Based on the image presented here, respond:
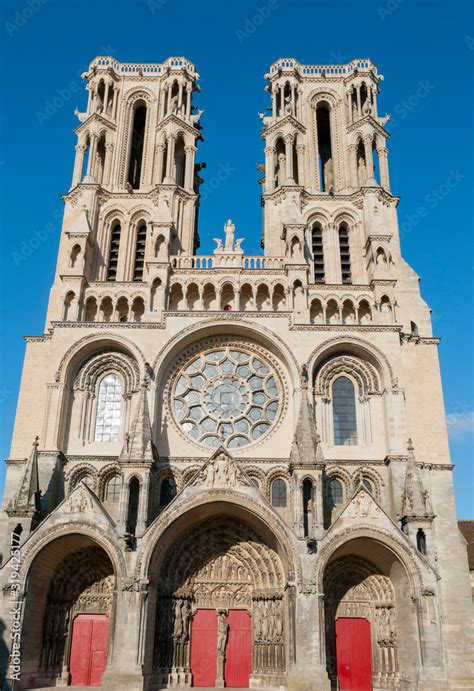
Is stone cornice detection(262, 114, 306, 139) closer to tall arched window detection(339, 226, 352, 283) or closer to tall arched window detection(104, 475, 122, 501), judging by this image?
tall arched window detection(339, 226, 352, 283)

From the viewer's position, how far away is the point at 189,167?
3209 cm

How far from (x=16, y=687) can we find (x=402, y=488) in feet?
45.1

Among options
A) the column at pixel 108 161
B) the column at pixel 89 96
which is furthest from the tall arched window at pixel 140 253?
the column at pixel 89 96

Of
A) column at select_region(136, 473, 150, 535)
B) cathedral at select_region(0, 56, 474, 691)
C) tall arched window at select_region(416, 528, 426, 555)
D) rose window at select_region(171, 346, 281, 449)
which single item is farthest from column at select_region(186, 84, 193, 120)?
tall arched window at select_region(416, 528, 426, 555)

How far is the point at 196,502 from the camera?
21.5 meters

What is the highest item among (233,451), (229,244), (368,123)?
(368,123)

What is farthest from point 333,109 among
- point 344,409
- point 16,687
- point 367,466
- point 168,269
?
point 16,687

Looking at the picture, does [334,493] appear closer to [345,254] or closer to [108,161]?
[345,254]

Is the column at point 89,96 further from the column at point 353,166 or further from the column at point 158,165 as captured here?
the column at point 353,166

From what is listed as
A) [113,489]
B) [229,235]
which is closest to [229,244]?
[229,235]

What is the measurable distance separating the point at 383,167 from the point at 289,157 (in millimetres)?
4519

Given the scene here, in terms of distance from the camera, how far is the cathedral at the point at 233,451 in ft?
68.6

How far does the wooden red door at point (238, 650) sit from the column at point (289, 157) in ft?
61.4

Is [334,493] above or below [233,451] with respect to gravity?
below
